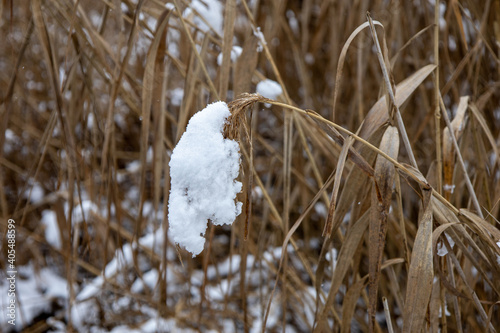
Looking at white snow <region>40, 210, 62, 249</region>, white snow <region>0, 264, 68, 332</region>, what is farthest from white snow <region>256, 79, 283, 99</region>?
white snow <region>40, 210, 62, 249</region>

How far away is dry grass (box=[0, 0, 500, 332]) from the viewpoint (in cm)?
49

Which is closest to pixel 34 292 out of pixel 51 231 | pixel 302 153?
pixel 51 231

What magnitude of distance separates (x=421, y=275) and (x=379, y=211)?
0.08 meters

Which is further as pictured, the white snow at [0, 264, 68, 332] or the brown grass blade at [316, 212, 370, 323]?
the white snow at [0, 264, 68, 332]

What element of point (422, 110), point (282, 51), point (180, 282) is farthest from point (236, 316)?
point (282, 51)

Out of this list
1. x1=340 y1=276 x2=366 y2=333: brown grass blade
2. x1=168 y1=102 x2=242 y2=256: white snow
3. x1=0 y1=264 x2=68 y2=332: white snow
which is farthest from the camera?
x1=0 y1=264 x2=68 y2=332: white snow

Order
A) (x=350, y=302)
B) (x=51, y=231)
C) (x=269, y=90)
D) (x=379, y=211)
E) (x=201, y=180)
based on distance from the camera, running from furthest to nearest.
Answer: (x=51, y=231), (x=269, y=90), (x=350, y=302), (x=379, y=211), (x=201, y=180)

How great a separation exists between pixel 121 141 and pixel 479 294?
4.79 feet

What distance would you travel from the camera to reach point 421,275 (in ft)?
1.48

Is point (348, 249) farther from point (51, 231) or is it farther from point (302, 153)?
point (51, 231)

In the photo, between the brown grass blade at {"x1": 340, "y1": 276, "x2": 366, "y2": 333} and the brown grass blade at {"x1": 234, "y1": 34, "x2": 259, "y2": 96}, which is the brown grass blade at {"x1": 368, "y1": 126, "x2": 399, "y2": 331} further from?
the brown grass blade at {"x1": 234, "y1": 34, "x2": 259, "y2": 96}

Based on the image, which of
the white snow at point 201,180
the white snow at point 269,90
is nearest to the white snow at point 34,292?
the white snow at point 269,90

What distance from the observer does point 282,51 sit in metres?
1.38

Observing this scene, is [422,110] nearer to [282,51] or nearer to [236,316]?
[282,51]
